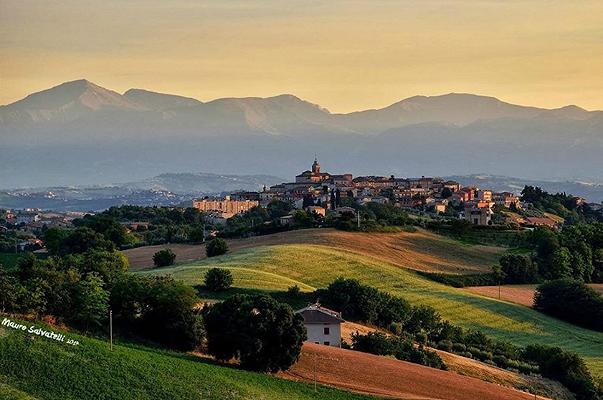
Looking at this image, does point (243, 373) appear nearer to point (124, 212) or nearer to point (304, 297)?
point (304, 297)

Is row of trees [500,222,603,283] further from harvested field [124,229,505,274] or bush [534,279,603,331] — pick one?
bush [534,279,603,331]

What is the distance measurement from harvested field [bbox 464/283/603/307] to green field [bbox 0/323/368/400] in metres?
43.7

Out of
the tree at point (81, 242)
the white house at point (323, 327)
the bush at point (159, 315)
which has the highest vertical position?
the bush at point (159, 315)

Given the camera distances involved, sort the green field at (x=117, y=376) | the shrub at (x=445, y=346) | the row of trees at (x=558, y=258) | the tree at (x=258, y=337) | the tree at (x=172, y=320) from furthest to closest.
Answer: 1. the row of trees at (x=558, y=258)
2. the shrub at (x=445, y=346)
3. the tree at (x=172, y=320)
4. the tree at (x=258, y=337)
5. the green field at (x=117, y=376)

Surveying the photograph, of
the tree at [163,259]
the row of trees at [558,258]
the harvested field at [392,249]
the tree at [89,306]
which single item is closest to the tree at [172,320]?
the tree at [89,306]

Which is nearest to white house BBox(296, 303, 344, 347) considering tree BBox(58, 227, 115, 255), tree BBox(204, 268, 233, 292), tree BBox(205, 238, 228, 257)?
tree BBox(204, 268, 233, 292)

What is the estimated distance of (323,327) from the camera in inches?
2295

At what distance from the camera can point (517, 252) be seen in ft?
358

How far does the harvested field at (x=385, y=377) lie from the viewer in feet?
158

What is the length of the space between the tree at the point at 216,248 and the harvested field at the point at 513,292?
806 inches

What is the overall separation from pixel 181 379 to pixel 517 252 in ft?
235

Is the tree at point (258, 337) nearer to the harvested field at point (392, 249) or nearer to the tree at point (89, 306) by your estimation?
the tree at point (89, 306)

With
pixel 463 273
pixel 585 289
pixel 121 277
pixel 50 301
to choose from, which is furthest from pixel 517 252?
pixel 50 301

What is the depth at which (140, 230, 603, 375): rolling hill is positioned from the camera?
2899 inches
